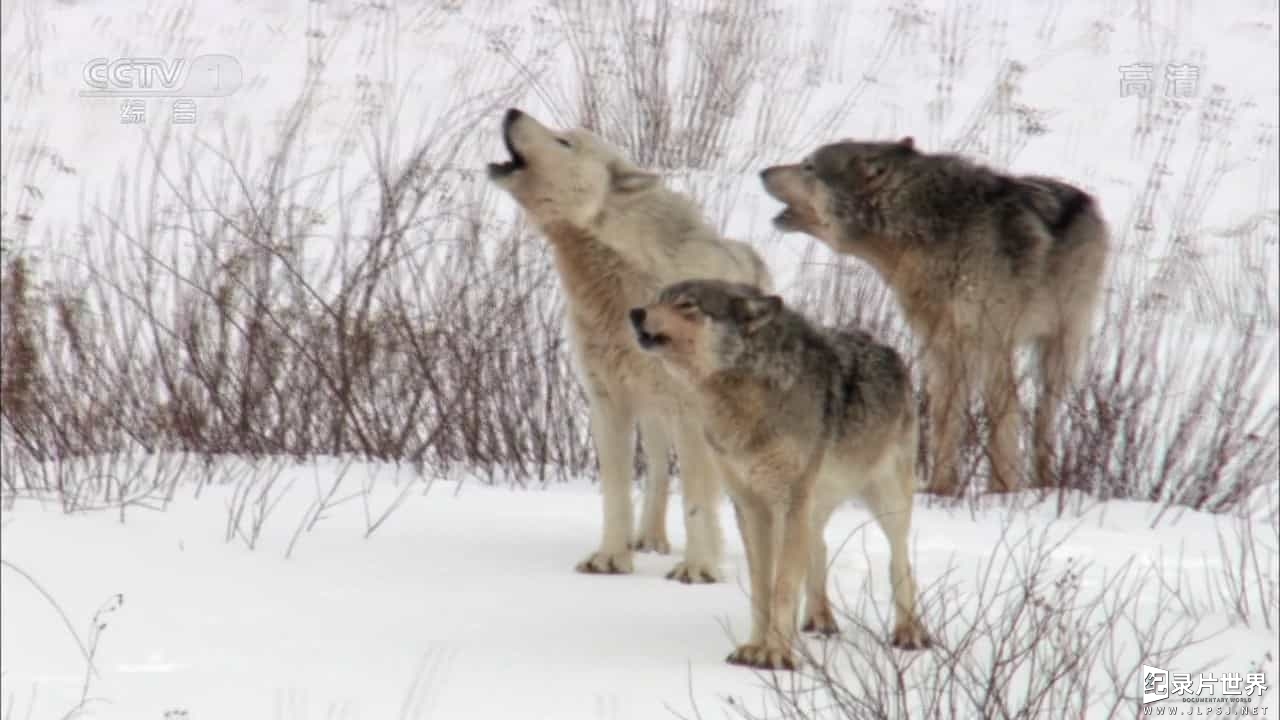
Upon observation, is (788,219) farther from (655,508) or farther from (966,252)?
(655,508)

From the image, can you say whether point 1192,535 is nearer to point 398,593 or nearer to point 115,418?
point 398,593

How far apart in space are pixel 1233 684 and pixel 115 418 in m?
4.72

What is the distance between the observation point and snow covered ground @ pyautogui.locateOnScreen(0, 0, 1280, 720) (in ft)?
16.2

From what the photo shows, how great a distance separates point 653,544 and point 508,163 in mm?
1412

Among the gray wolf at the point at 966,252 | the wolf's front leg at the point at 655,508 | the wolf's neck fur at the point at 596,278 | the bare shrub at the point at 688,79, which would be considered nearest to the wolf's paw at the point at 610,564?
the wolf's front leg at the point at 655,508

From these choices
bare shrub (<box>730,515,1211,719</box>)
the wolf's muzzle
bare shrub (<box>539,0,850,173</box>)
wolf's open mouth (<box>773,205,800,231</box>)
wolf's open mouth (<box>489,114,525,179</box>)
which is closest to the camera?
bare shrub (<box>730,515,1211,719</box>)

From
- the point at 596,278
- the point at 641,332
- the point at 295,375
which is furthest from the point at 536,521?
the point at 641,332

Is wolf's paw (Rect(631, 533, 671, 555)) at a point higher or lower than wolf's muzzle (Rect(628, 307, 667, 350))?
lower

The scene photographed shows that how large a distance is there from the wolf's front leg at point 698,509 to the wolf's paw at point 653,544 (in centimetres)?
48

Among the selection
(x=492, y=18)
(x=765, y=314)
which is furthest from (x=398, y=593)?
(x=492, y=18)

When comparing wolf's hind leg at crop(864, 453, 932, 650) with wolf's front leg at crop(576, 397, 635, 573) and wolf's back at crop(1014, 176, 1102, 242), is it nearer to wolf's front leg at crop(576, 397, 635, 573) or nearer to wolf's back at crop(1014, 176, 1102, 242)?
wolf's front leg at crop(576, 397, 635, 573)

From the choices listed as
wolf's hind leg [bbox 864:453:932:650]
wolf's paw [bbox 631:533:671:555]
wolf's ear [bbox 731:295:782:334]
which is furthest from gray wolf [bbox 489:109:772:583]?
wolf's ear [bbox 731:295:782:334]

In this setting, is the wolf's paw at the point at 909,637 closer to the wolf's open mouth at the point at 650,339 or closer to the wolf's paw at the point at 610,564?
the wolf's open mouth at the point at 650,339

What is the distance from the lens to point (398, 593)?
5777 millimetres
